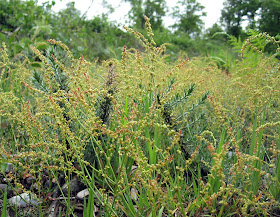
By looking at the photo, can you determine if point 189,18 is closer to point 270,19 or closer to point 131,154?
point 270,19

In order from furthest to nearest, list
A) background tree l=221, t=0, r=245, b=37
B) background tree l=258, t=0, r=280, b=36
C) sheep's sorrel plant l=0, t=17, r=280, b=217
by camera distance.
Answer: background tree l=221, t=0, r=245, b=37 < background tree l=258, t=0, r=280, b=36 < sheep's sorrel plant l=0, t=17, r=280, b=217

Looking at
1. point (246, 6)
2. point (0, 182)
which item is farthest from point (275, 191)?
point (246, 6)

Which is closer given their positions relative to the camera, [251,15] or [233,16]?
[251,15]

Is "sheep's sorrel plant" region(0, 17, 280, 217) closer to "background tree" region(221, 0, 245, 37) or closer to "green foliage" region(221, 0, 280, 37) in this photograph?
"green foliage" region(221, 0, 280, 37)

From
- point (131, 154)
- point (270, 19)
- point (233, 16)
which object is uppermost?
point (233, 16)

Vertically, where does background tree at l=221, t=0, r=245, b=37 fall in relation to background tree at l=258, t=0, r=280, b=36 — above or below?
above

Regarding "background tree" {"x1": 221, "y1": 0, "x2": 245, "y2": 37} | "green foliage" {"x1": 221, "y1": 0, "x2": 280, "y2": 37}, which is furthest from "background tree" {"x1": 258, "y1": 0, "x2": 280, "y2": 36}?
"background tree" {"x1": 221, "y1": 0, "x2": 245, "y2": 37}

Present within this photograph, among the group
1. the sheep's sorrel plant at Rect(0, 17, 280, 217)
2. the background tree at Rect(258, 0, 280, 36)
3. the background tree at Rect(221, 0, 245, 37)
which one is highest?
the background tree at Rect(221, 0, 245, 37)

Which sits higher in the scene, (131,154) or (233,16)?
(233,16)

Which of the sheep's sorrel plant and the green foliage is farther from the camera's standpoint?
the green foliage

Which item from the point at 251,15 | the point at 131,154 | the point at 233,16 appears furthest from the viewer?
the point at 233,16

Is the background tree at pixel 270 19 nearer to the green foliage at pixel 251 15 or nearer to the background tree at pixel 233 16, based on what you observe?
the green foliage at pixel 251 15

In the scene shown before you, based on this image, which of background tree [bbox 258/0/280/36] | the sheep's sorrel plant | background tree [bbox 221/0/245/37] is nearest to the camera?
the sheep's sorrel plant

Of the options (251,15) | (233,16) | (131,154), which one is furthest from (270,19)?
(131,154)
